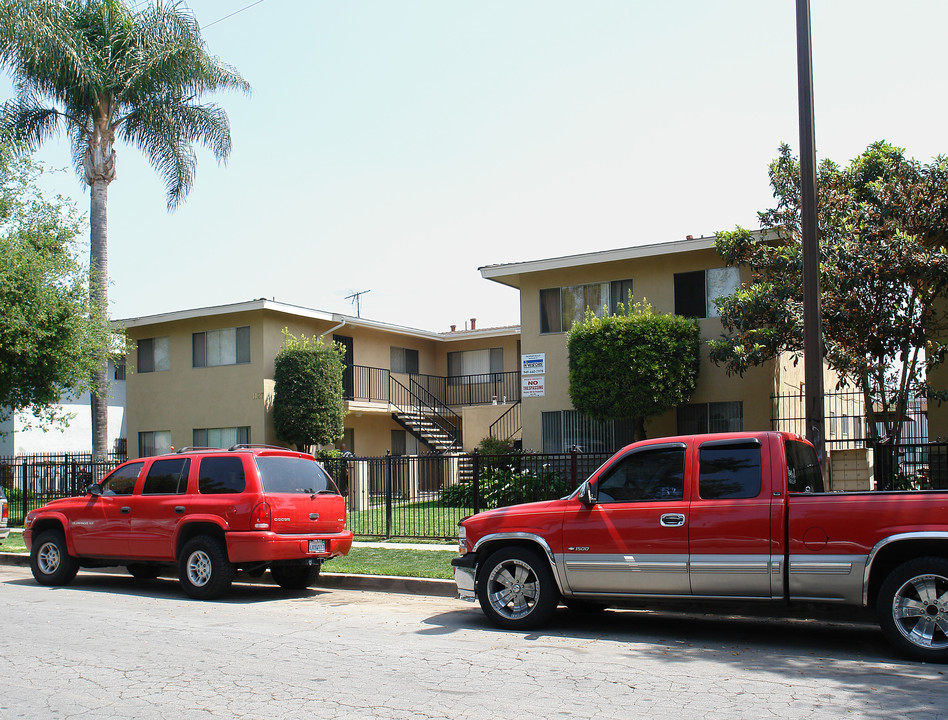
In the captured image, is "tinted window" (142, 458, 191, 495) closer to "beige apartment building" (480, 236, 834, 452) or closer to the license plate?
the license plate

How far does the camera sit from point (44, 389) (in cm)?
2205

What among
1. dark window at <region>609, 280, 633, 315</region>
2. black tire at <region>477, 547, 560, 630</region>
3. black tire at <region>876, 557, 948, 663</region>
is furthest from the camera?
dark window at <region>609, 280, 633, 315</region>

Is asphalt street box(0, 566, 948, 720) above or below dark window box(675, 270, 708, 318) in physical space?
below

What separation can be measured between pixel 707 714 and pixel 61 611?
7.48m

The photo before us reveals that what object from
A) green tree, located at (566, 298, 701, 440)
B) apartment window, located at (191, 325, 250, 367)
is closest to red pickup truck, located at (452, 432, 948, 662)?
green tree, located at (566, 298, 701, 440)

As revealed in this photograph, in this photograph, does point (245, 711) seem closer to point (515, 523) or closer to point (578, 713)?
point (578, 713)

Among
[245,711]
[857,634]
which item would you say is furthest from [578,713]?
[857,634]

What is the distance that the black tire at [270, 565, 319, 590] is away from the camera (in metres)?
11.9

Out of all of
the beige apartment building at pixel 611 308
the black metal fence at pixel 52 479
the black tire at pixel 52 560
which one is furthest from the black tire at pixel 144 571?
the beige apartment building at pixel 611 308

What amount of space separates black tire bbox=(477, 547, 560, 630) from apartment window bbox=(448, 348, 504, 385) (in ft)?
70.8

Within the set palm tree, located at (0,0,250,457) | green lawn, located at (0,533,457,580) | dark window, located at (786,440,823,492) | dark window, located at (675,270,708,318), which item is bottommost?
green lawn, located at (0,533,457,580)

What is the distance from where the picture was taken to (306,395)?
25.0 m

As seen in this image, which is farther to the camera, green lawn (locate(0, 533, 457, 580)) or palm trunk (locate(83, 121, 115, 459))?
palm trunk (locate(83, 121, 115, 459))

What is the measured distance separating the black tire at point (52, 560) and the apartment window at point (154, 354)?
Answer: 53.3 feet
